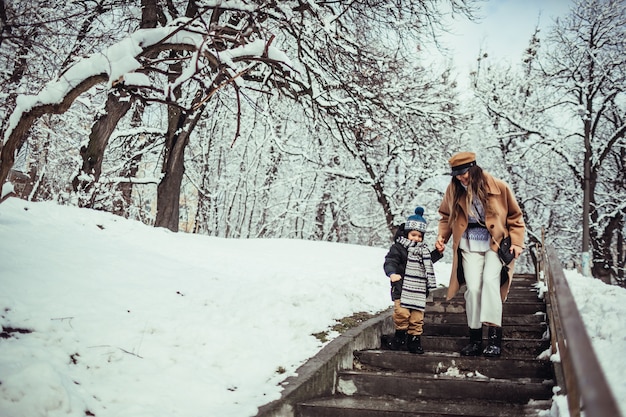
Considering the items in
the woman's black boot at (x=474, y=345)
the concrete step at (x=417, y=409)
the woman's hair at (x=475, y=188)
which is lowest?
the concrete step at (x=417, y=409)

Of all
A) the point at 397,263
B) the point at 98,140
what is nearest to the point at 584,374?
the point at 397,263

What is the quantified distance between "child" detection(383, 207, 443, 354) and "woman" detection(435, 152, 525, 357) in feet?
1.32

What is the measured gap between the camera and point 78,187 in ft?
31.2

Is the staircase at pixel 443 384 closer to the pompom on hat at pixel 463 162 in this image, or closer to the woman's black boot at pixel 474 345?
the woman's black boot at pixel 474 345

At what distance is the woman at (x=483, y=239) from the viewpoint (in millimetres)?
4395

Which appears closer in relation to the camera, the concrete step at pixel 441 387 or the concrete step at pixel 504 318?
the concrete step at pixel 441 387

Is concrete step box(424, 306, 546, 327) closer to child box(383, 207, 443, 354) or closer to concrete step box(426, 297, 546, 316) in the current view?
concrete step box(426, 297, 546, 316)

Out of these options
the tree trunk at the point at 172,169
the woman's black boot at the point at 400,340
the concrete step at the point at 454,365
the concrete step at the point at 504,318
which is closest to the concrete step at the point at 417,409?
the concrete step at the point at 454,365

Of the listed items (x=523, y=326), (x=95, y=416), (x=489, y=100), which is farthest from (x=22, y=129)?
(x=489, y=100)

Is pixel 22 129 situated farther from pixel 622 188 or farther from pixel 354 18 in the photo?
pixel 622 188

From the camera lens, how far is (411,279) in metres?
4.93

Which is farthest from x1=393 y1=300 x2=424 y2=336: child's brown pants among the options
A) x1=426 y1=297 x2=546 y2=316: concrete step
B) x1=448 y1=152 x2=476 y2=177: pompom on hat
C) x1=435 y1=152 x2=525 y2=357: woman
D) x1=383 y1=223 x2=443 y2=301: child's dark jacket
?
x1=426 y1=297 x2=546 y2=316: concrete step

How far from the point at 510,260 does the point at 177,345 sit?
3108 mm

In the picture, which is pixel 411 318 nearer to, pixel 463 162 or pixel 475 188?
pixel 475 188
